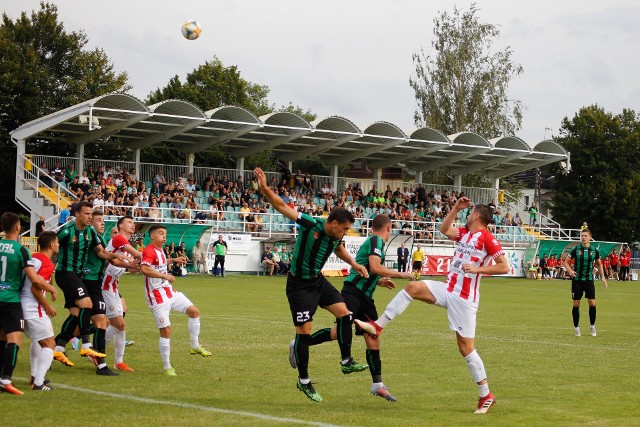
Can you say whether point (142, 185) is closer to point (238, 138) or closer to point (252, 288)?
point (238, 138)

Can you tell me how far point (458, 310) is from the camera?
996 cm

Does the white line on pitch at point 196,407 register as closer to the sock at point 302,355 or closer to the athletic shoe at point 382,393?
the sock at point 302,355

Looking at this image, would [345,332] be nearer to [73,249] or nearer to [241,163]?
[73,249]

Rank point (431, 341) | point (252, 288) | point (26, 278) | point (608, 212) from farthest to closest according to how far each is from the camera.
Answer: point (608, 212) < point (252, 288) < point (431, 341) < point (26, 278)

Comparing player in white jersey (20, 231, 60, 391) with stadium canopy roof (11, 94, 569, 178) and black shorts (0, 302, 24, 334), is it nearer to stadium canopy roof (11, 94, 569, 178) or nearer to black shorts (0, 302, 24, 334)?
black shorts (0, 302, 24, 334)

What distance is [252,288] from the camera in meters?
32.7

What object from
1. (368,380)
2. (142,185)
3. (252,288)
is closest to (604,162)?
(142,185)

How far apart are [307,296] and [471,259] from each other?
1802 mm

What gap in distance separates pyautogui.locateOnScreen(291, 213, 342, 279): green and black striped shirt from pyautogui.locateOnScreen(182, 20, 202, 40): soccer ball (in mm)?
20998

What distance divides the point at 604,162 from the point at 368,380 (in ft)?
196

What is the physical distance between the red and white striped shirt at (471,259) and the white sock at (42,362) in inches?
171

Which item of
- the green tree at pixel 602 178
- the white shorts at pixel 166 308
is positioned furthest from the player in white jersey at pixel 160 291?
the green tree at pixel 602 178

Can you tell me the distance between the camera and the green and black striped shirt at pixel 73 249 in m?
12.0

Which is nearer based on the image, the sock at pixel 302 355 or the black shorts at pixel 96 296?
the sock at pixel 302 355
